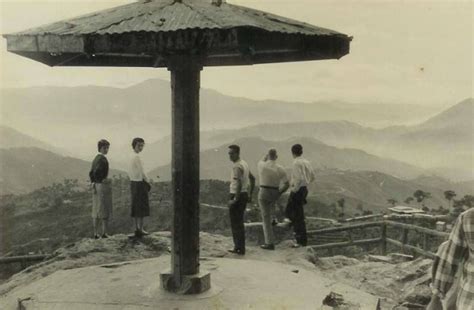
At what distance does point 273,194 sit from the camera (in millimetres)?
9336

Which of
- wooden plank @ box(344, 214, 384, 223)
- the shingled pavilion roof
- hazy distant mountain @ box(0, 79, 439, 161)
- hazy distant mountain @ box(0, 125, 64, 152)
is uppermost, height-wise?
hazy distant mountain @ box(0, 79, 439, 161)

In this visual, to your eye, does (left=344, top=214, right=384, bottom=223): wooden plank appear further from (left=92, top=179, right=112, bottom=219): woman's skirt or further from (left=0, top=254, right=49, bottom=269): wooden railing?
(left=0, top=254, right=49, bottom=269): wooden railing

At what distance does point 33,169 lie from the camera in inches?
1268

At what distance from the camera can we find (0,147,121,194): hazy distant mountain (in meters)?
29.0

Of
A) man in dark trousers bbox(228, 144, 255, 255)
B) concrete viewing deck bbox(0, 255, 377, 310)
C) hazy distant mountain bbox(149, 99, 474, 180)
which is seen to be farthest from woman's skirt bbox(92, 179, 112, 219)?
hazy distant mountain bbox(149, 99, 474, 180)

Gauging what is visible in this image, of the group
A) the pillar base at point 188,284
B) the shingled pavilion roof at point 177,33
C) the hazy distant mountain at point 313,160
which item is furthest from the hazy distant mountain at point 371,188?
the shingled pavilion roof at point 177,33

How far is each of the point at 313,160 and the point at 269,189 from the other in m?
35.5

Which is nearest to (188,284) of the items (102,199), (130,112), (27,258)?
(102,199)

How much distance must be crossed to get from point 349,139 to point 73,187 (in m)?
26.0

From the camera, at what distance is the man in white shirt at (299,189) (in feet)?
30.6

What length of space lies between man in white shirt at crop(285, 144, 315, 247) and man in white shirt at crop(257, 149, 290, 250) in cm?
23

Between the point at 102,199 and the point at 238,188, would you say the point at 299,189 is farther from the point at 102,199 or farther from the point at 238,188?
the point at 102,199

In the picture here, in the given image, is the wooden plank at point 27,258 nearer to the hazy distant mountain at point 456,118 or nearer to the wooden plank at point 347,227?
the wooden plank at point 347,227

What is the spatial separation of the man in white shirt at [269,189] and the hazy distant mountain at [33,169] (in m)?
20.8
